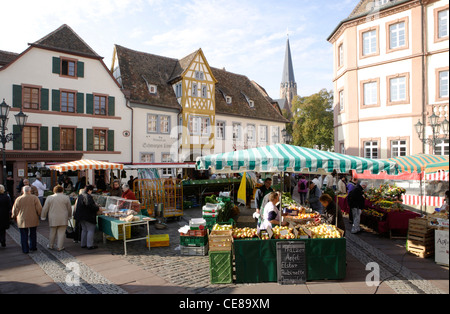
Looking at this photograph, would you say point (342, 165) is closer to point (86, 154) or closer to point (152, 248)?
point (152, 248)

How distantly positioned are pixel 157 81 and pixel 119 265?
2260 cm

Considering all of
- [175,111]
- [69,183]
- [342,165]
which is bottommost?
[69,183]

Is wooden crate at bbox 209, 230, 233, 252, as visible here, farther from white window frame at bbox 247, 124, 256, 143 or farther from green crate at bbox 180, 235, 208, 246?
white window frame at bbox 247, 124, 256, 143

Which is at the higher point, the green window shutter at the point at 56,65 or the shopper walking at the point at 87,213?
the green window shutter at the point at 56,65

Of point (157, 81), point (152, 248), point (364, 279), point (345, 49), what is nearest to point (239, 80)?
point (157, 81)

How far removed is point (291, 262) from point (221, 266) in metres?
1.38

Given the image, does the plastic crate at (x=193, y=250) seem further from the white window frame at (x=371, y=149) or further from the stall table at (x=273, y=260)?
the white window frame at (x=371, y=149)

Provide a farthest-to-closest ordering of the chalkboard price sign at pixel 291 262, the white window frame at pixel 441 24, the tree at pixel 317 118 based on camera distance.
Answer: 1. the tree at pixel 317 118
2. the white window frame at pixel 441 24
3. the chalkboard price sign at pixel 291 262

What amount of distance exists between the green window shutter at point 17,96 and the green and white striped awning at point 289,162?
17.6 m

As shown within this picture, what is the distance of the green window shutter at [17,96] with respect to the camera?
1952cm

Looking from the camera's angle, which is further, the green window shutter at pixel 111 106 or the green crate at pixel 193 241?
the green window shutter at pixel 111 106

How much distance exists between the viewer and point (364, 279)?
6.20 meters

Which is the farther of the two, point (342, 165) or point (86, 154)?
point (86, 154)

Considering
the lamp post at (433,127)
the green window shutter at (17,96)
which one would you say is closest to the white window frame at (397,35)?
the lamp post at (433,127)
